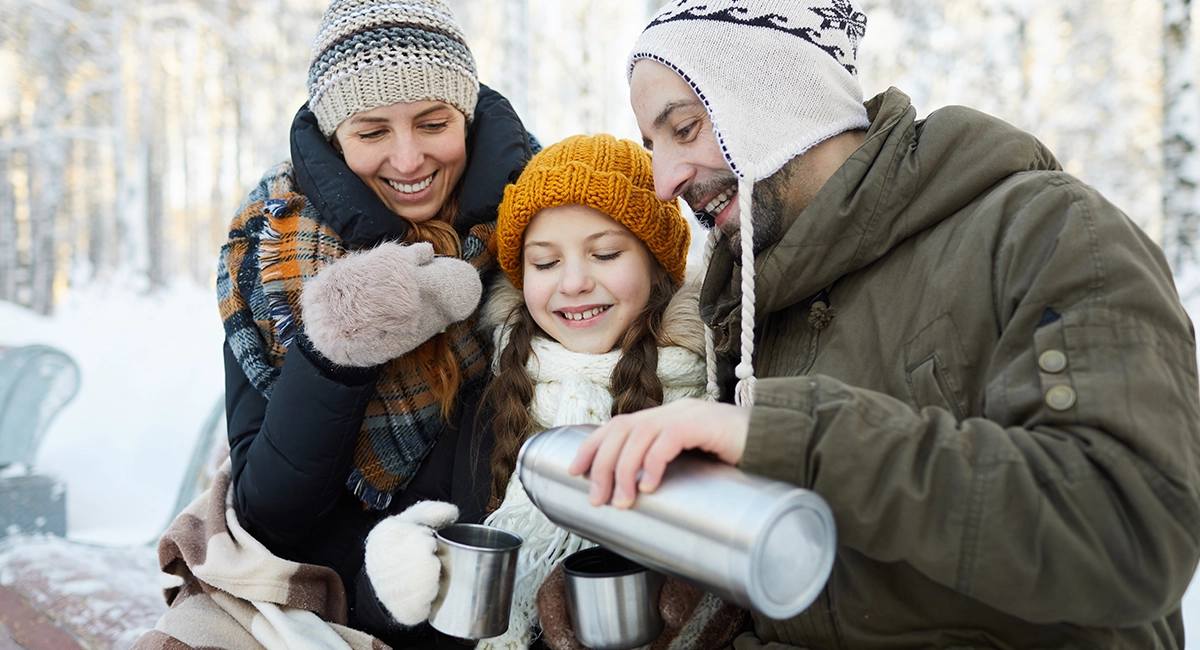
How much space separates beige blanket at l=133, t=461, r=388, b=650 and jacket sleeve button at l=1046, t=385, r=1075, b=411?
166cm

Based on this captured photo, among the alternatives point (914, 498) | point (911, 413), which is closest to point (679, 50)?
point (911, 413)

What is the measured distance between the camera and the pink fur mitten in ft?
6.56

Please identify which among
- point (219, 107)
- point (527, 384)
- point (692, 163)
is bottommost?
point (527, 384)

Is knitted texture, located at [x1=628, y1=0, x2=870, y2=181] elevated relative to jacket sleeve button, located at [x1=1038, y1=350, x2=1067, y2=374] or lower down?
elevated

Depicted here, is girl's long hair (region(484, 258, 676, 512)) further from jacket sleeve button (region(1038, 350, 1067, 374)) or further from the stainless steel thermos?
jacket sleeve button (region(1038, 350, 1067, 374))

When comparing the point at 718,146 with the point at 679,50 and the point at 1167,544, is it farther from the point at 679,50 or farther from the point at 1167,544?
the point at 1167,544

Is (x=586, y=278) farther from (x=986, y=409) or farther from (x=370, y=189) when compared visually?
(x=986, y=409)

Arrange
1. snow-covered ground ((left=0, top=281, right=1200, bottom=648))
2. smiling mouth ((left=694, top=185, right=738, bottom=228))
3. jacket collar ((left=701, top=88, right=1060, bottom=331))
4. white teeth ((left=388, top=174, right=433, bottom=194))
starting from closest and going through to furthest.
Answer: jacket collar ((left=701, top=88, right=1060, bottom=331)), smiling mouth ((left=694, top=185, right=738, bottom=228)), white teeth ((left=388, top=174, right=433, bottom=194)), snow-covered ground ((left=0, top=281, right=1200, bottom=648))

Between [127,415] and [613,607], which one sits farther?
[127,415]

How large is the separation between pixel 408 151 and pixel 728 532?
1.74 meters

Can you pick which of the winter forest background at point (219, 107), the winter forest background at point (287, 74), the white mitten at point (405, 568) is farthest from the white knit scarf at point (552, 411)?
the winter forest background at point (287, 74)

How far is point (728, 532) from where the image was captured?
98 centimetres

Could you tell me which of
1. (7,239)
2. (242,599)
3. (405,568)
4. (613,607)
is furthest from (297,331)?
(7,239)

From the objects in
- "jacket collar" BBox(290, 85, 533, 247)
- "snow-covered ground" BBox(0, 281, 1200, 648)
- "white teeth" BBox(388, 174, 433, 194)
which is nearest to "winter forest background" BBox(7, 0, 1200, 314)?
"snow-covered ground" BBox(0, 281, 1200, 648)
